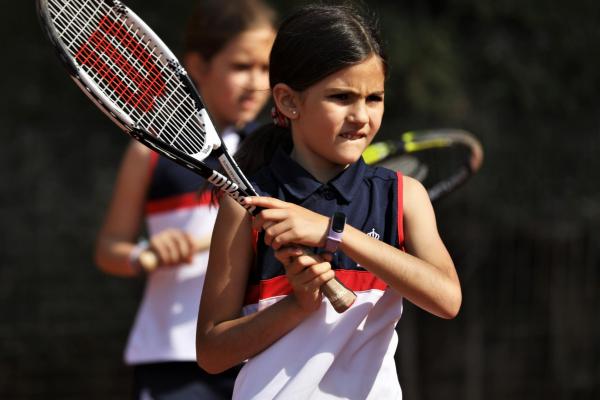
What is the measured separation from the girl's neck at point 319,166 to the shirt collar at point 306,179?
1.0 inches

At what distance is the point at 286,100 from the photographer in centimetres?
242

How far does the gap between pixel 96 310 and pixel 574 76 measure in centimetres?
287

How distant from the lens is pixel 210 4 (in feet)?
11.6

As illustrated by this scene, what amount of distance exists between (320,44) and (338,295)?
1.69 feet

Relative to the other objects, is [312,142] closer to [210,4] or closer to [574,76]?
[210,4]

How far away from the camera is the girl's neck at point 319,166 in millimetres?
2412

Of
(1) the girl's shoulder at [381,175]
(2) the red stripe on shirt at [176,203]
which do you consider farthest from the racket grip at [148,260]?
(1) the girl's shoulder at [381,175]

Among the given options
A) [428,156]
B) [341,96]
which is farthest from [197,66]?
[341,96]

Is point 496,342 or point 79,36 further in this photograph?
point 496,342

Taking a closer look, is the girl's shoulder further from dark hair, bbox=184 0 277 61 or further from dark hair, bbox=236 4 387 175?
dark hair, bbox=184 0 277 61

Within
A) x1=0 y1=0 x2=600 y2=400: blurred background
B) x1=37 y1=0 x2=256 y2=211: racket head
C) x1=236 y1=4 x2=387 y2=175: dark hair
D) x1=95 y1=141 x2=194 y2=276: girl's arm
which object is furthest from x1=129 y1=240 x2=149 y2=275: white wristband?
x1=0 y1=0 x2=600 y2=400: blurred background

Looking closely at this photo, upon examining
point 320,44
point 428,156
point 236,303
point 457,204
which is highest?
point 320,44

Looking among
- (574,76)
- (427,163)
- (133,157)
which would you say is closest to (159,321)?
(133,157)

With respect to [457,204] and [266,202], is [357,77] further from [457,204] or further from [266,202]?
[457,204]
